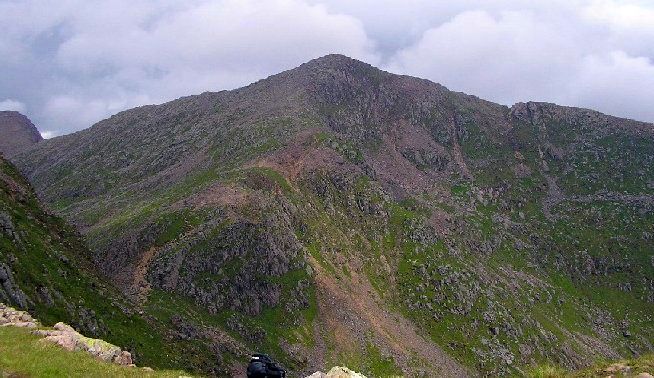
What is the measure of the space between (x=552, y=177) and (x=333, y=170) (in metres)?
106

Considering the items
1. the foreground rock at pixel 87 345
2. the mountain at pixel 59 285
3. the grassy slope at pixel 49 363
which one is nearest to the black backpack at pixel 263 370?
the grassy slope at pixel 49 363

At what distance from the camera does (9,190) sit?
58.7m

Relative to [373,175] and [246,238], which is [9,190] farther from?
[373,175]

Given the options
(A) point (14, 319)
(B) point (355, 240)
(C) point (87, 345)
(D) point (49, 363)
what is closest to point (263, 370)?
(D) point (49, 363)

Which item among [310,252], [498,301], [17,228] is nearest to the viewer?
[17,228]

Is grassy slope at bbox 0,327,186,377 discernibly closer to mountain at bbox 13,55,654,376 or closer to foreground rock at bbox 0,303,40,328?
foreground rock at bbox 0,303,40,328

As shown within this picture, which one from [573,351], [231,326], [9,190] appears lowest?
[573,351]

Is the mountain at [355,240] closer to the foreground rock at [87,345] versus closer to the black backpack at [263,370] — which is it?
the black backpack at [263,370]

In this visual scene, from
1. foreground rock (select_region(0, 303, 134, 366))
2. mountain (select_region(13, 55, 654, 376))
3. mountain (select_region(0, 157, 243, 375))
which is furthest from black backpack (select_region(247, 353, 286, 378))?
mountain (select_region(13, 55, 654, 376))

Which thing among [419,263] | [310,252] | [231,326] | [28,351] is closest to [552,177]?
[419,263]

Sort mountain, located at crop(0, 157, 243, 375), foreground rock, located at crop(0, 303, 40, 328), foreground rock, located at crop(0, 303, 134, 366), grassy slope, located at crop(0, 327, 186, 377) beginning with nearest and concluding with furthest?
grassy slope, located at crop(0, 327, 186, 377) < foreground rock, located at crop(0, 303, 134, 366) < foreground rock, located at crop(0, 303, 40, 328) < mountain, located at crop(0, 157, 243, 375)

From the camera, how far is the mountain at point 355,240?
97875 mm

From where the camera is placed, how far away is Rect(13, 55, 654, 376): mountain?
321ft

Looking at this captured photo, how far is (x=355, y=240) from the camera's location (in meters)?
126
